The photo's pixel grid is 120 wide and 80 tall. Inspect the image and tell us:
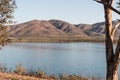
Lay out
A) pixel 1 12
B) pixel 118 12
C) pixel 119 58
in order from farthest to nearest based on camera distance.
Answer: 1. pixel 1 12
2. pixel 119 58
3. pixel 118 12

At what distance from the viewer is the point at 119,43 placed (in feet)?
42.1

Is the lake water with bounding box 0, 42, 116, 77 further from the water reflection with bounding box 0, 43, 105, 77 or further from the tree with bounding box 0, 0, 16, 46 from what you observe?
the tree with bounding box 0, 0, 16, 46

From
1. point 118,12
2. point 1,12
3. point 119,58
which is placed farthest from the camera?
point 1,12

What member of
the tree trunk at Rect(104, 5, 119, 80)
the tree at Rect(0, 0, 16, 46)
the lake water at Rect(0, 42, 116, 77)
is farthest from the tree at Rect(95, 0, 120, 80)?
the lake water at Rect(0, 42, 116, 77)

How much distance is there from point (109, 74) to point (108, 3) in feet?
9.43

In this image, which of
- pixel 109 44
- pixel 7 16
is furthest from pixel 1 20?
pixel 109 44

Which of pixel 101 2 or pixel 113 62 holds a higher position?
pixel 101 2

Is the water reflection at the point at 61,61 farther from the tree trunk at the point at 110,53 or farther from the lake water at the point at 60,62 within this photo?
the tree trunk at the point at 110,53

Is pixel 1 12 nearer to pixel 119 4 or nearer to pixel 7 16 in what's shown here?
pixel 7 16

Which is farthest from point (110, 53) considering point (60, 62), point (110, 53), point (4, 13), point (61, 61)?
point (61, 61)

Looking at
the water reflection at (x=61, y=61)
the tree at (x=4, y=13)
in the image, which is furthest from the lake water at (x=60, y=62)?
the tree at (x=4, y=13)

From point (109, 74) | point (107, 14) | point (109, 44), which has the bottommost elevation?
point (109, 74)

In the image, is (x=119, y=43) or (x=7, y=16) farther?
(x=7, y=16)

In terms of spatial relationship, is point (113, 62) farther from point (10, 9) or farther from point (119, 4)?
point (10, 9)
